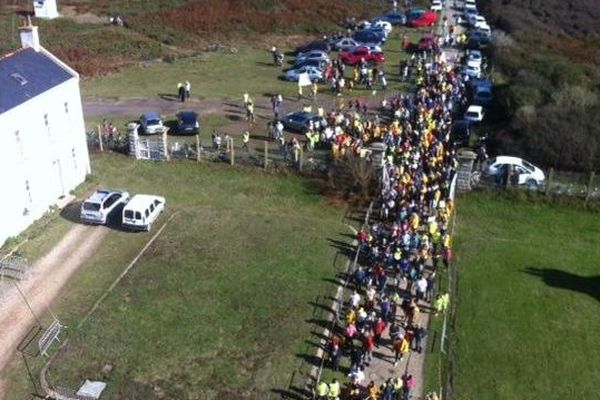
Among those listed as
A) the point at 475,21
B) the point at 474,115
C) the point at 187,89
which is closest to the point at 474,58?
the point at 474,115

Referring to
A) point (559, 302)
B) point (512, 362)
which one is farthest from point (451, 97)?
point (512, 362)

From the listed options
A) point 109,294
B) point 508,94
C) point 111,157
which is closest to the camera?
point 109,294

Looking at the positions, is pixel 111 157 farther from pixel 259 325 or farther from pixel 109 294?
pixel 259 325

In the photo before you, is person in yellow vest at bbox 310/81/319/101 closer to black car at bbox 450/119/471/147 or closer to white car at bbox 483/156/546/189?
black car at bbox 450/119/471/147

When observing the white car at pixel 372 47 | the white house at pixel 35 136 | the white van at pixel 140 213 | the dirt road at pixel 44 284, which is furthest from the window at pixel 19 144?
the white car at pixel 372 47

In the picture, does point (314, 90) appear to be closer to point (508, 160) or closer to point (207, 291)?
point (508, 160)
